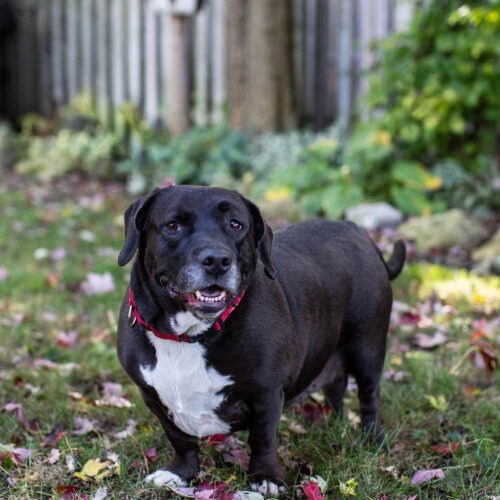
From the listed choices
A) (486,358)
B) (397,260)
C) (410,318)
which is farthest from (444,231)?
(397,260)

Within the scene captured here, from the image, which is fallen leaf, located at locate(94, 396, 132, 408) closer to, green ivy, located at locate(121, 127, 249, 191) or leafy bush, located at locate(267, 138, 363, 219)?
leafy bush, located at locate(267, 138, 363, 219)

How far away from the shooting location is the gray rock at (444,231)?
6.52m

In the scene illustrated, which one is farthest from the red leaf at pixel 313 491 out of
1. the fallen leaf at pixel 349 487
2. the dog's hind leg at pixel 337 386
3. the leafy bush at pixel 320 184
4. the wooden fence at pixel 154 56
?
the wooden fence at pixel 154 56

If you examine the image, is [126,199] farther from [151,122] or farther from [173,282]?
[173,282]

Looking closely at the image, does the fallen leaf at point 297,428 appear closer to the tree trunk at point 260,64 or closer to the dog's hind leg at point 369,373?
the dog's hind leg at point 369,373

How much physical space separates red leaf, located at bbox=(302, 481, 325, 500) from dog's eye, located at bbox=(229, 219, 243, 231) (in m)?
0.96

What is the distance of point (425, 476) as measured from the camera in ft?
9.85

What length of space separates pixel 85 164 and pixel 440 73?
5054mm

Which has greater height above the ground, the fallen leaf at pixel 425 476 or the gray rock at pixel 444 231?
the gray rock at pixel 444 231

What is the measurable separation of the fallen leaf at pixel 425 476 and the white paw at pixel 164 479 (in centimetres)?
90

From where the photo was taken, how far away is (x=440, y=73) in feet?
24.9

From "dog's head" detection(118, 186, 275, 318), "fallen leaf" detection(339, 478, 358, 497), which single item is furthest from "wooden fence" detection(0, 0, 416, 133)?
"fallen leaf" detection(339, 478, 358, 497)

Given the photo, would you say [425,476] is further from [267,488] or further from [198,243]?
[198,243]

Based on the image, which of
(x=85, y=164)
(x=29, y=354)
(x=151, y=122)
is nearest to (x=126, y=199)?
(x=85, y=164)
